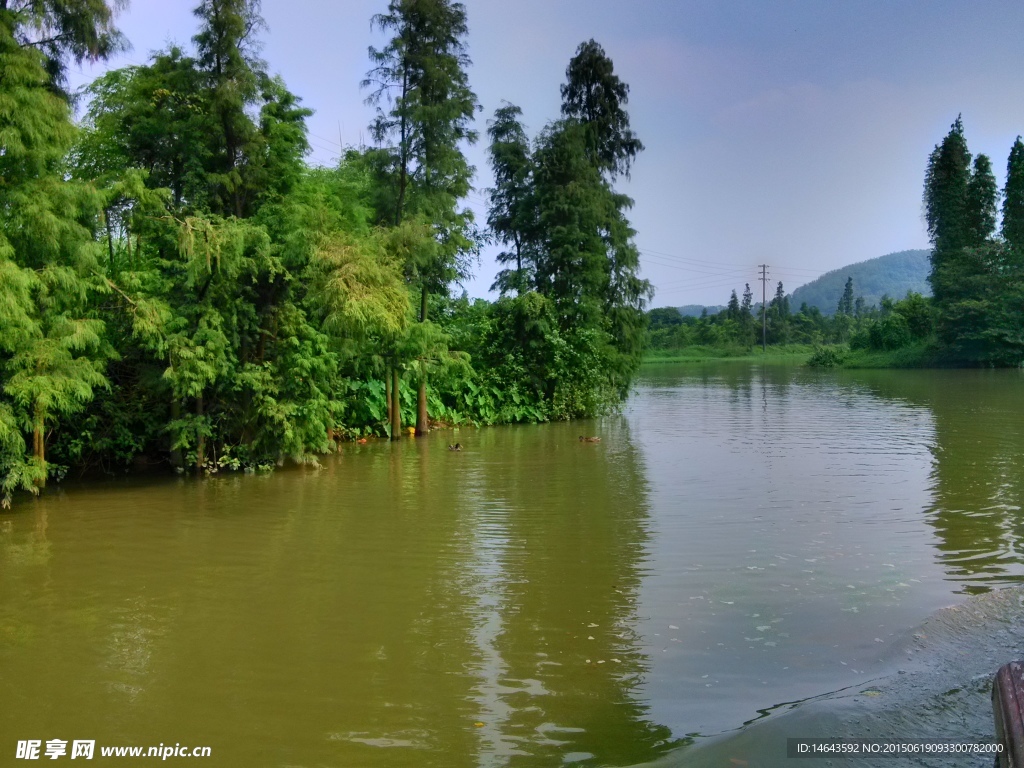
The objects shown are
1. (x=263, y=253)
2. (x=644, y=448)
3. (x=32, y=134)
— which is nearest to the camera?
(x=32, y=134)

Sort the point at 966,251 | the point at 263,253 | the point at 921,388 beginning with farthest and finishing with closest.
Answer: the point at 966,251
the point at 921,388
the point at 263,253

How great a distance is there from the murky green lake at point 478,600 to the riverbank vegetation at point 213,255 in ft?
4.08

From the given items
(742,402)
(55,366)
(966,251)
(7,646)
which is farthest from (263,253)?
(966,251)

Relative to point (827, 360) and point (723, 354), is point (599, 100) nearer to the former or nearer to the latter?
point (827, 360)

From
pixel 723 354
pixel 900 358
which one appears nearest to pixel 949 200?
pixel 900 358

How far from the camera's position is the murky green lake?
4539 mm

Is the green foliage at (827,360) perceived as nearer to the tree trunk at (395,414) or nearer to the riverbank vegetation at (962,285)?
the riverbank vegetation at (962,285)

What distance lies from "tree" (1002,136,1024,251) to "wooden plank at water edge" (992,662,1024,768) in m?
56.2

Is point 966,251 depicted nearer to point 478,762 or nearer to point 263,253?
point 263,253

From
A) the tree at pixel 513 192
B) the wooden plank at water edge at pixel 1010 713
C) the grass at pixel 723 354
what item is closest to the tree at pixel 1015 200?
the grass at pixel 723 354

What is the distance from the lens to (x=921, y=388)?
32.5 metres

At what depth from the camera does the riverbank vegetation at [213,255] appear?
10.1 meters

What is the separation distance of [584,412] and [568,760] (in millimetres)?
18795

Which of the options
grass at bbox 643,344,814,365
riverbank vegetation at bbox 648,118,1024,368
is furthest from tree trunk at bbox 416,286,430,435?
grass at bbox 643,344,814,365
